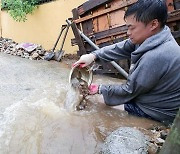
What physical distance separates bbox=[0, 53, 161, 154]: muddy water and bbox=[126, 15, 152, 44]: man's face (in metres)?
0.84

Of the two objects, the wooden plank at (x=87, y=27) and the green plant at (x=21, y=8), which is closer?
the wooden plank at (x=87, y=27)

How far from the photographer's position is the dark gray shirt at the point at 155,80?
2.79 meters

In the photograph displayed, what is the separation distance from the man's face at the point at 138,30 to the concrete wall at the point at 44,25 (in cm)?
459

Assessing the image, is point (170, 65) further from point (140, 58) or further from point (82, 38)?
point (82, 38)

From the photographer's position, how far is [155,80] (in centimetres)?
283

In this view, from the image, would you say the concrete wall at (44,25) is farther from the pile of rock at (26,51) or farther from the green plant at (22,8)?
the pile of rock at (26,51)

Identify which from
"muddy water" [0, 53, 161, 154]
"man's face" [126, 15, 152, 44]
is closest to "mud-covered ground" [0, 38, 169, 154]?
"muddy water" [0, 53, 161, 154]

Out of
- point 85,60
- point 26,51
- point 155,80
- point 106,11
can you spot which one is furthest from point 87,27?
point 155,80

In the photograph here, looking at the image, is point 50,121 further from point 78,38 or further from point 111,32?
point 78,38

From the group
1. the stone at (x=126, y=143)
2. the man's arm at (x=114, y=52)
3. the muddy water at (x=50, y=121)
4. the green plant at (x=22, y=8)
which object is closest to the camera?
the stone at (x=126, y=143)

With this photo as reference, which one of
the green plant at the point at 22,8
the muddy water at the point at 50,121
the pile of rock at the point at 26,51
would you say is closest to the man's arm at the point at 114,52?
the muddy water at the point at 50,121

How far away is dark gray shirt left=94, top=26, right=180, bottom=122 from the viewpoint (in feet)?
9.15

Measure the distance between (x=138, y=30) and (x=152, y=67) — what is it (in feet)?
1.34

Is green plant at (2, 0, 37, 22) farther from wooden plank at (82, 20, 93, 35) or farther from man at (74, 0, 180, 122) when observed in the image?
man at (74, 0, 180, 122)
